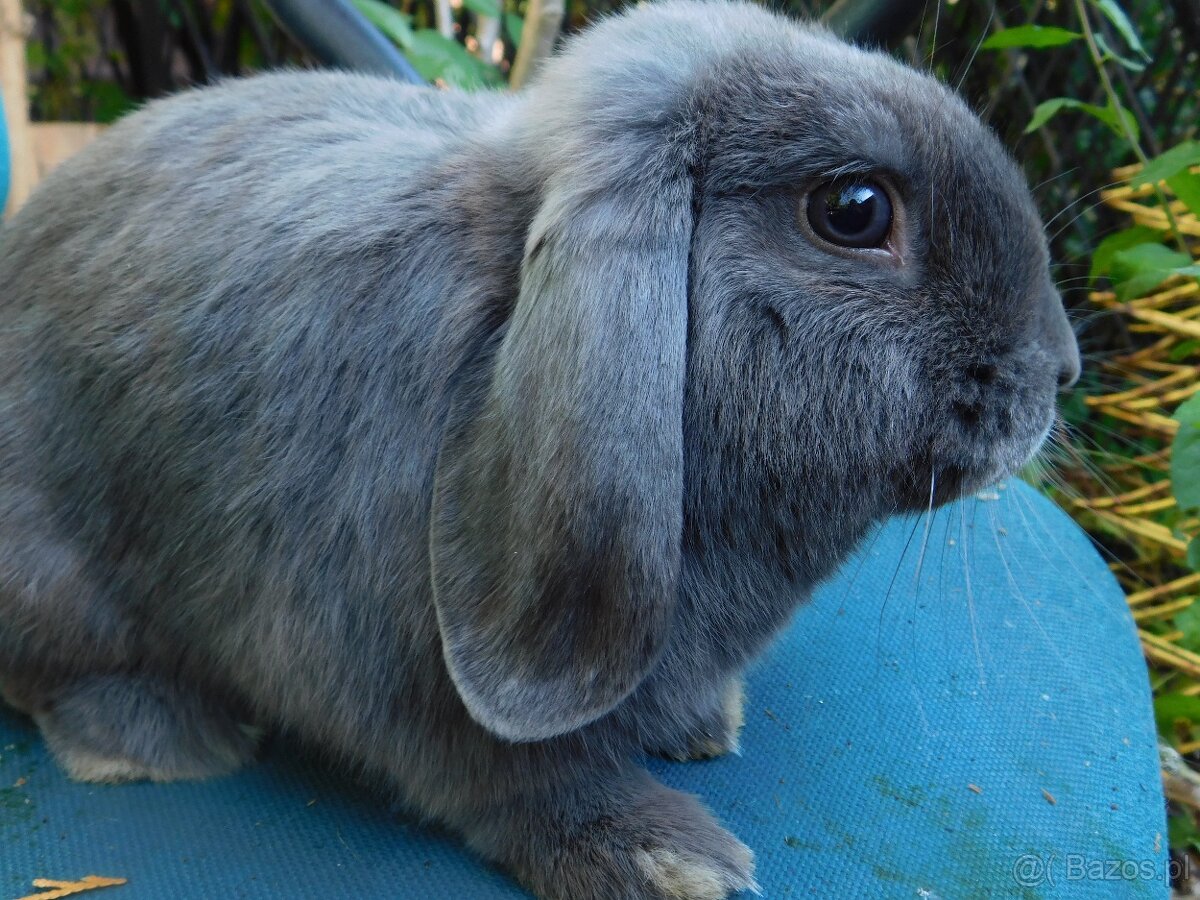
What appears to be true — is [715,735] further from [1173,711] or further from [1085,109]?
[1085,109]

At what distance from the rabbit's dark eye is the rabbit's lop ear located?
173 millimetres

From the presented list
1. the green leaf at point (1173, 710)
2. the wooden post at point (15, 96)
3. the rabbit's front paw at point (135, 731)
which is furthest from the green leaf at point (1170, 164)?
the wooden post at point (15, 96)

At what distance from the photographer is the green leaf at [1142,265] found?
2.21 metres

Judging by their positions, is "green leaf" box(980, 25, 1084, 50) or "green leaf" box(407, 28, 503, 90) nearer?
"green leaf" box(980, 25, 1084, 50)

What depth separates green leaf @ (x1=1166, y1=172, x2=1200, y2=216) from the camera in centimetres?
211

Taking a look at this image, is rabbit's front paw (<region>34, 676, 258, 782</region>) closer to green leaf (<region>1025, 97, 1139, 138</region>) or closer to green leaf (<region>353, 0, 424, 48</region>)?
green leaf (<region>353, 0, 424, 48</region>)

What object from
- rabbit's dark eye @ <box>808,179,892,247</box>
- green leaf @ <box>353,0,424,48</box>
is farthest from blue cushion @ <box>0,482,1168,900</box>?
green leaf @ <box>353,0,424,48</box>

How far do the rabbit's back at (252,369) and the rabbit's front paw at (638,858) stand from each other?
0.37 m

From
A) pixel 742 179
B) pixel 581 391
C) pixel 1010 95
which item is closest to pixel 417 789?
pixel 581 391

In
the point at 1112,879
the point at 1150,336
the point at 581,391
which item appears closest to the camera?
the point at 581,391

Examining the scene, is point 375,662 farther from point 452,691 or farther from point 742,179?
point 742,179

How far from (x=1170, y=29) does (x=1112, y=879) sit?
278 centimetres

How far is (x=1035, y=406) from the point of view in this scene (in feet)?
4.28

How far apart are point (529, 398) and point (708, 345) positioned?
24 cm
